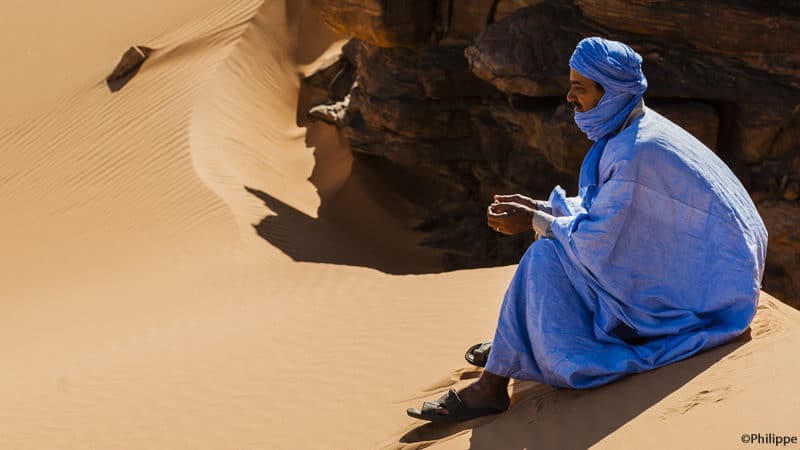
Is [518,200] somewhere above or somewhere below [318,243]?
above

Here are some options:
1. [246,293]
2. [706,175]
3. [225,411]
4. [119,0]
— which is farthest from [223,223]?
[119,0]

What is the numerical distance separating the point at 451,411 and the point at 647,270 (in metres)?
1.07

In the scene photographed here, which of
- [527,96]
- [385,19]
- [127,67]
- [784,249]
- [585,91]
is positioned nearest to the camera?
[585,91]

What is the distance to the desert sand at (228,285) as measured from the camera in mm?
4102

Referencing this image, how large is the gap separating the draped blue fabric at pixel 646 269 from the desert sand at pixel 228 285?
0.13 m

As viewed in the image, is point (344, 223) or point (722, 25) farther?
point (344, 223)

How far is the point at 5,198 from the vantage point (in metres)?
11.6

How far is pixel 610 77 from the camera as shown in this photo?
165 inches

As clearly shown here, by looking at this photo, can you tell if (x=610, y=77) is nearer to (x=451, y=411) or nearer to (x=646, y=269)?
(x=646, y=269)

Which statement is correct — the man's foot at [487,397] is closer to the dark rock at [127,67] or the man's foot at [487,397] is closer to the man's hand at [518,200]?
the man's hand at [518,200]

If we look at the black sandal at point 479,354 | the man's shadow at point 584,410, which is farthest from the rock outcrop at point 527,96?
the man's shadow at point 584,410

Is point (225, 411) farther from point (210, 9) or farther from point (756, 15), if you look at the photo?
point (210, 9)

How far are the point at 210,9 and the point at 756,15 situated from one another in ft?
31.5

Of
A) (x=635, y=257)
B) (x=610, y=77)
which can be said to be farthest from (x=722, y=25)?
(x=635, y=257)
